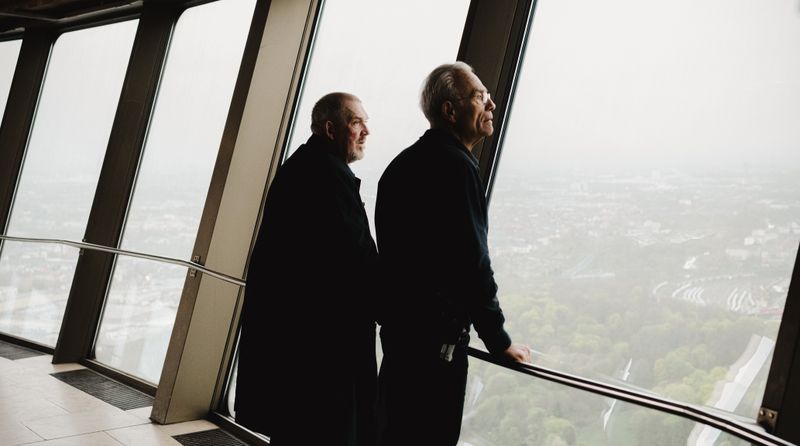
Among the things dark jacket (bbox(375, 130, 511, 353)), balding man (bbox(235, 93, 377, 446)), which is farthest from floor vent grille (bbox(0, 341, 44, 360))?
dark jacket (bbox(375, 130, 511, 353))

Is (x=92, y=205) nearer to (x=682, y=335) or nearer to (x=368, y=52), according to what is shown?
(x=368, y=52)

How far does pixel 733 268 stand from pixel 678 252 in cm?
19

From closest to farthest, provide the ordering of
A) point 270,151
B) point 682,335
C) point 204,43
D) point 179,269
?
1. point 682,335
2. point 270,151
3. point 179,269
4. point 204,43

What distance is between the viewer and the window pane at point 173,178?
4613 millimetres

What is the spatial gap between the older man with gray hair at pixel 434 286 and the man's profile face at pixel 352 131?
393mm

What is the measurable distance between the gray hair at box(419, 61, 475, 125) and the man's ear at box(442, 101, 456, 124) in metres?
0.01

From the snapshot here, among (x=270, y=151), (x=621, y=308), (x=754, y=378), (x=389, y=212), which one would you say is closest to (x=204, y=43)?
(x=270, y=151)

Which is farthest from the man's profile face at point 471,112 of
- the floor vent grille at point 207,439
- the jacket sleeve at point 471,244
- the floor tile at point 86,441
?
the floor tile at point 86,441

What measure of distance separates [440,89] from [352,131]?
0.44m

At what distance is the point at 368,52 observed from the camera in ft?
12.0

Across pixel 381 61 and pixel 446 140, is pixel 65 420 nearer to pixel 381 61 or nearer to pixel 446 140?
pixel 381 61

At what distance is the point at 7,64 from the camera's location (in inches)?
266

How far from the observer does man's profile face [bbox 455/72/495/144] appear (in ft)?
6.86

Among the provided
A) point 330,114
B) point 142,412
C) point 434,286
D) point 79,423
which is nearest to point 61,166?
point 142,412
